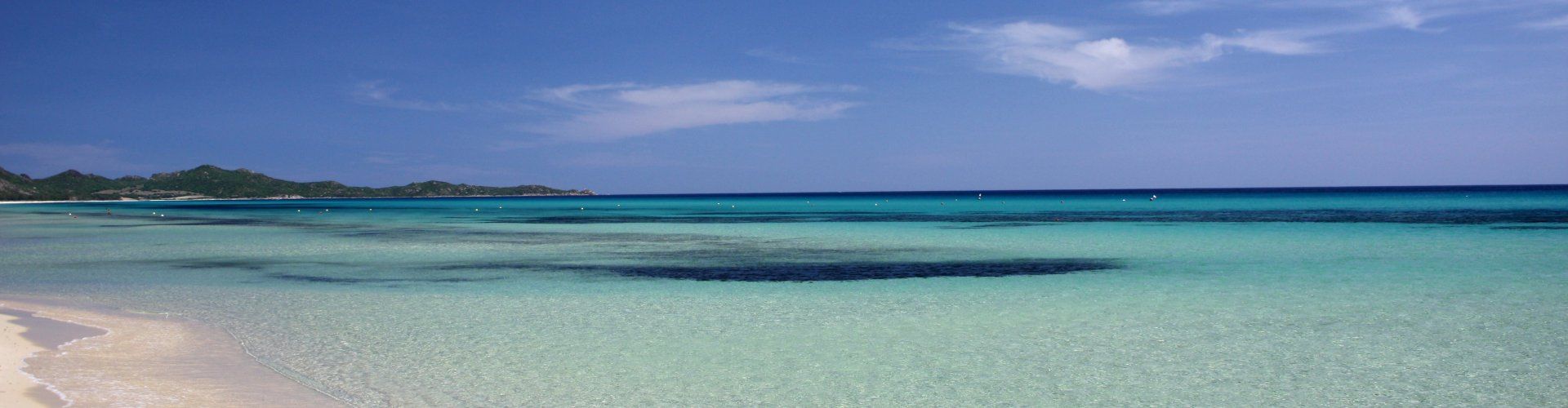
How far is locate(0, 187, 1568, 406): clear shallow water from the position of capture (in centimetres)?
833

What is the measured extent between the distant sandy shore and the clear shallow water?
1.55ft

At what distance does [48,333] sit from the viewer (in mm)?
11195

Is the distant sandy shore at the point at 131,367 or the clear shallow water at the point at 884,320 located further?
the clear shallow water at the point at 884,320

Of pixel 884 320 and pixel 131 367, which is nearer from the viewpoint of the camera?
pixel 131 367

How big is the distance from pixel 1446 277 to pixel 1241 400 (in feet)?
41.7

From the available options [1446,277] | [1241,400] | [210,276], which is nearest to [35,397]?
[1241,400]

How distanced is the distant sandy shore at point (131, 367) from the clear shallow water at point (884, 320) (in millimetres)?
472

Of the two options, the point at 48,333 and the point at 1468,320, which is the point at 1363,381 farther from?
the point at 48,333

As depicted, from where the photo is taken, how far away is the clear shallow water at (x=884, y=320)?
8328mm

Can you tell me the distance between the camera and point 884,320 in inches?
481

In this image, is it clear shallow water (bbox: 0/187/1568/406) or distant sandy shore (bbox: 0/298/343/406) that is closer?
distant sandy shore (bbox: 0/298/343/406)

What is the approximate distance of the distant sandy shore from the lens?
7664 mm

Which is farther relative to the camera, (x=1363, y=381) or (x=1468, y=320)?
(x=1468, y=320)

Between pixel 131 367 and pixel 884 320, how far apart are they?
26.5ft
